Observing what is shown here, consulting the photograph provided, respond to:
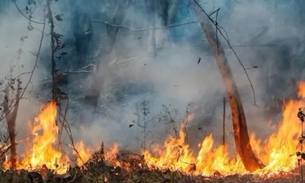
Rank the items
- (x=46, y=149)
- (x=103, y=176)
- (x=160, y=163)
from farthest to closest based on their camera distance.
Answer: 1. (x=46, y=149)
2. (x=160, y=163)
3. (x=103, y=176)

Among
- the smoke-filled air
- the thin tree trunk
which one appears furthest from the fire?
the thin tree trunk

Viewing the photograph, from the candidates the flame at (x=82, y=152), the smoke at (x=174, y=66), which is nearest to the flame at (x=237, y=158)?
the flame at (x=82, y=152)

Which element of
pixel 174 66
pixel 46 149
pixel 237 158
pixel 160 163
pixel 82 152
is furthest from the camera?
pixel 174 66

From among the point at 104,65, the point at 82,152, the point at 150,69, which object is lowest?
the point at 82,152

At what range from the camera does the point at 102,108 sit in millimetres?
12695

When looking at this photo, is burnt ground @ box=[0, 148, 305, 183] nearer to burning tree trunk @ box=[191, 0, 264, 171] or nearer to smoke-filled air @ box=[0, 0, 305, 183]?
burning tree trunk @ box=[191, 0, 264, 171]

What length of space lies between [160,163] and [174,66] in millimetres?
4057

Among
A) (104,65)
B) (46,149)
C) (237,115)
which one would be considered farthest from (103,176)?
(104,65)

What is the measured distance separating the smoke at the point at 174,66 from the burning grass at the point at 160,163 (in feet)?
4.08

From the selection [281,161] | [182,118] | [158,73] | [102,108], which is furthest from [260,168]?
[102,108]

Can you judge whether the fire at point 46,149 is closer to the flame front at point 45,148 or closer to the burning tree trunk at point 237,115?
the flame front at point 45,148

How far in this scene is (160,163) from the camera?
8.48 meters

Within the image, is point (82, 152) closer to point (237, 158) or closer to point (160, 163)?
point (160, 163)

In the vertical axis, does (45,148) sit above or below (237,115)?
below
